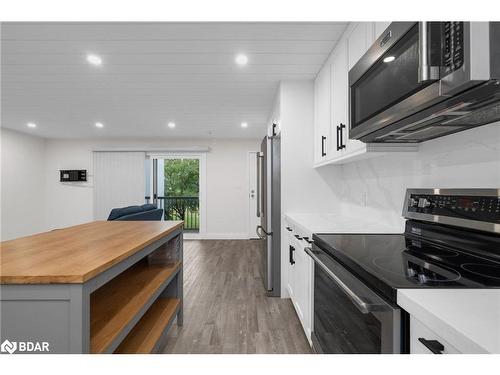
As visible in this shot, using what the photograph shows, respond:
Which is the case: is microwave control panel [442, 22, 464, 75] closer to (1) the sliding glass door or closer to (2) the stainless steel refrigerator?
(2) the stainless steel refrigerator

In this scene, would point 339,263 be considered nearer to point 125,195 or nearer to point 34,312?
point 34,312

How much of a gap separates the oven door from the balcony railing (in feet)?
17.9

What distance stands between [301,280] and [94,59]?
2.70 metres

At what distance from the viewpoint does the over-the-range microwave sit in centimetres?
75

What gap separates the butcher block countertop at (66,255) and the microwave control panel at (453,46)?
4.35 feet

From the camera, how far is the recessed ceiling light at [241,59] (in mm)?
2439

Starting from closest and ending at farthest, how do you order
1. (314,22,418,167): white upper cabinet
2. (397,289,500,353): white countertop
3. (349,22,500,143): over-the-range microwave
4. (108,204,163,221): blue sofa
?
1. (397,289,500,353): white countertop
2. (349,22,500,143): over-the-range microwave
3. (314,22,418,167): white upper cabinet
4. (108,204,163,221): blue sofa

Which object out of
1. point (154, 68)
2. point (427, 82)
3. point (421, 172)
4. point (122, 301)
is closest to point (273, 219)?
point (421, 172)

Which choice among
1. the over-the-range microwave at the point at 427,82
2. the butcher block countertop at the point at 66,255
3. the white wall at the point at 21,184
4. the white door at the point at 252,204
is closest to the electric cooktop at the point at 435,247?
the over-the-range microwave at the point at 427,82

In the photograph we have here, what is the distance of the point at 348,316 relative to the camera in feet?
3.49

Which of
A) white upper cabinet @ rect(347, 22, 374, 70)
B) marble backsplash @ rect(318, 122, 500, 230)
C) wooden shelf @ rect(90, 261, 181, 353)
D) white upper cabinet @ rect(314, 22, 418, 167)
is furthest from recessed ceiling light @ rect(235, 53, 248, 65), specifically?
wooden shelf @ rect(90, 261, 181, 353)

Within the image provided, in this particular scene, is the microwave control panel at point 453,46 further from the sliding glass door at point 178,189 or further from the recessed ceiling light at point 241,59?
the sliding glass door at point 178,189

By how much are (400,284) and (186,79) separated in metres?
2.86
